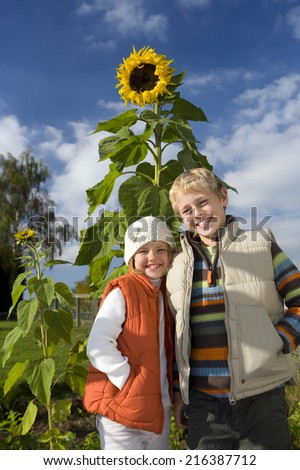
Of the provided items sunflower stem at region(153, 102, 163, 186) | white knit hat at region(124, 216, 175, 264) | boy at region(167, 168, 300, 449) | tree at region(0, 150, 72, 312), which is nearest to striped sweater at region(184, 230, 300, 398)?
boy at region(167, 168, 300, 449)

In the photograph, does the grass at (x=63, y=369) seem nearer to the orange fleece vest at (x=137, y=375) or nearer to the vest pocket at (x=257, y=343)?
the orange fleece vest at (x=137, y=375)

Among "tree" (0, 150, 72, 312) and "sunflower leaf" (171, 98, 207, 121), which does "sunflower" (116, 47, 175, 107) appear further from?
"tree" (0, 150, 72, 312)

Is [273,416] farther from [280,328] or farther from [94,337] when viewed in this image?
[94,337]

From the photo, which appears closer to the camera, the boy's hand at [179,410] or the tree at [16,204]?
the boy's hand at [179,410]

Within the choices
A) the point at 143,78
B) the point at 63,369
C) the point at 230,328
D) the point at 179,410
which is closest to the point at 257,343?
the point at 230,328

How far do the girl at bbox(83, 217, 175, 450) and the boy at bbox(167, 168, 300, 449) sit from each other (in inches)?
3.6

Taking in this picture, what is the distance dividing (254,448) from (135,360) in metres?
0.61

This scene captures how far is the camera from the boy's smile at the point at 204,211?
2197 mm

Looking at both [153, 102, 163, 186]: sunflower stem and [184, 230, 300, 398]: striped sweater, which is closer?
[184, 230, 300, 398]: striped sweater

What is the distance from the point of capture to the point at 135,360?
2076 millimetres

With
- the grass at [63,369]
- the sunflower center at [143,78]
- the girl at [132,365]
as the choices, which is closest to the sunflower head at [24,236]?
the grass at [63,369]

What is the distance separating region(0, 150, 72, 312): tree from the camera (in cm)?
2103

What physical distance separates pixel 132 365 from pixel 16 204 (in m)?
21.0
